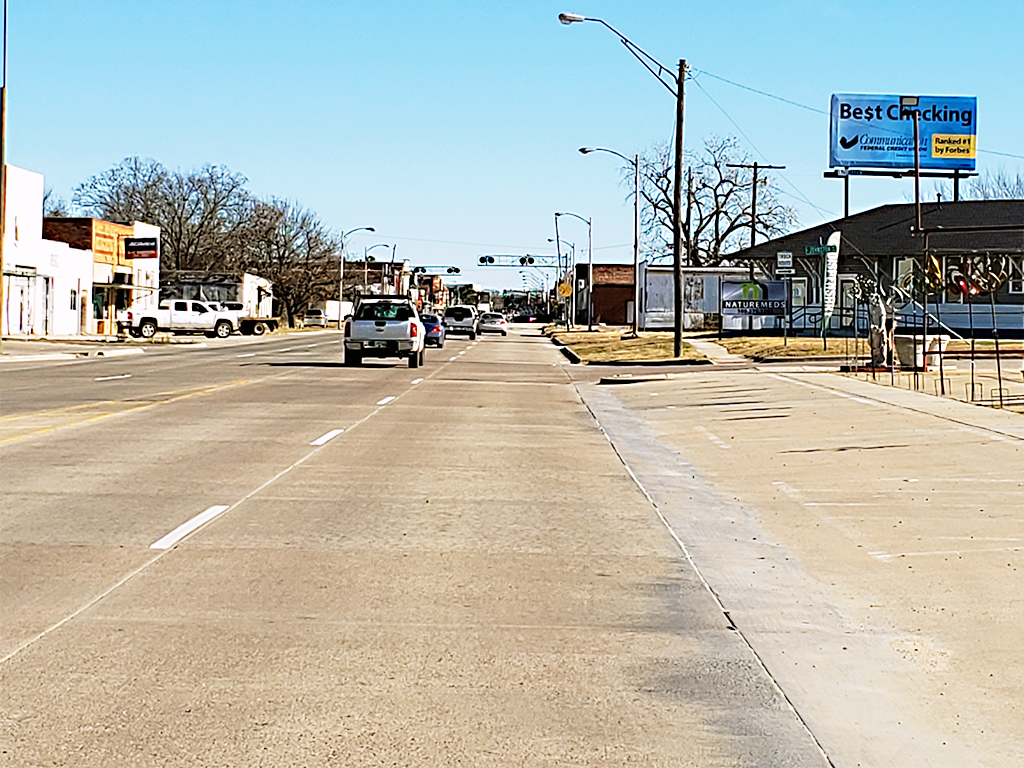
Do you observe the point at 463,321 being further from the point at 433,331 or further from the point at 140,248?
the point at 433,331

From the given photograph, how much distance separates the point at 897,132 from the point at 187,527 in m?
62.1

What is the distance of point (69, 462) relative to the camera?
1487 cm

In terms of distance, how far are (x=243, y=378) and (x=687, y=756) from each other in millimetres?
28552

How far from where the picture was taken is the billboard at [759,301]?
55.1 metres

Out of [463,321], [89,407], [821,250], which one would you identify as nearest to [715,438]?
[89,407]

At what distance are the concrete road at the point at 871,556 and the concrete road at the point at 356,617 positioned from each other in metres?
0.32

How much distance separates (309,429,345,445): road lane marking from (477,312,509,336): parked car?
234ft

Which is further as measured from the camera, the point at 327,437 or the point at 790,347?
the point at 790,347

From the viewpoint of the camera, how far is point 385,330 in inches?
1535

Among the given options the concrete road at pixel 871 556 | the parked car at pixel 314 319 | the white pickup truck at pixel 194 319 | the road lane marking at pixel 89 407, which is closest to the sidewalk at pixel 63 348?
the white pickup truck at pixel 194 319

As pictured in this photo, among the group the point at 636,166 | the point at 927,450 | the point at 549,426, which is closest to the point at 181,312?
the point at 636,166

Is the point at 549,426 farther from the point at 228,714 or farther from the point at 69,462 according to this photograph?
the point at 228,714

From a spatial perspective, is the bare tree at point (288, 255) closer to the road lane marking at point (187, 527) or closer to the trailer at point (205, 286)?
the trailer at point (205, 286)

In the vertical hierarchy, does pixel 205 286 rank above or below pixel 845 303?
above
